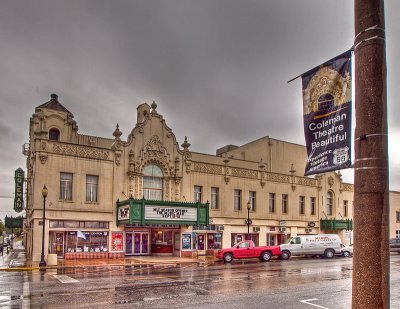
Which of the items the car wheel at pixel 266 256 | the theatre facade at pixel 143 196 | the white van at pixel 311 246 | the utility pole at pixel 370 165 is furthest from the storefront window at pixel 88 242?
the utility pole at pixel 370 165

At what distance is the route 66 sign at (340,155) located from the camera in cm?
530

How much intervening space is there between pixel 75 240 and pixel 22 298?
59.3ft

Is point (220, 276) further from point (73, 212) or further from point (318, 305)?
point (73, 212)

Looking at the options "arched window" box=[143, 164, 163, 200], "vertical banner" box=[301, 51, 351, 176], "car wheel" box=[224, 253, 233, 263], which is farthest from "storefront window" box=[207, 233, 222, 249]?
"vertical banner" box=[301, 51, 351, 176]

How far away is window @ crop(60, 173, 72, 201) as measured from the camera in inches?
1231

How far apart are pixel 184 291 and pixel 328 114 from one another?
11383 millimetres

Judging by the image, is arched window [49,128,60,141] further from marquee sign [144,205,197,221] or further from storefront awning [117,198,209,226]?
marquee sign [144,205,197,221]

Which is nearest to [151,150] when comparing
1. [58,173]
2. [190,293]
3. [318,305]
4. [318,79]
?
[58,173]

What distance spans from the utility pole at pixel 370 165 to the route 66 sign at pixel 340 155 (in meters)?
1.32

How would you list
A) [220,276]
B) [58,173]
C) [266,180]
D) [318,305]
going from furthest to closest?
[266,180] → [58,173] → [220,276] → [318,305]

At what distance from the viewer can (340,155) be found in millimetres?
5383

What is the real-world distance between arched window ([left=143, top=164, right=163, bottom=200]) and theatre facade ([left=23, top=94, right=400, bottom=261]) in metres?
0.09

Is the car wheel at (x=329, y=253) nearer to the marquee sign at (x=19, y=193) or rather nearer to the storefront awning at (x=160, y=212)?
the storefront awning at (x=160, y=212)

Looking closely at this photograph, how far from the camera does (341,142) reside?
5.38m
